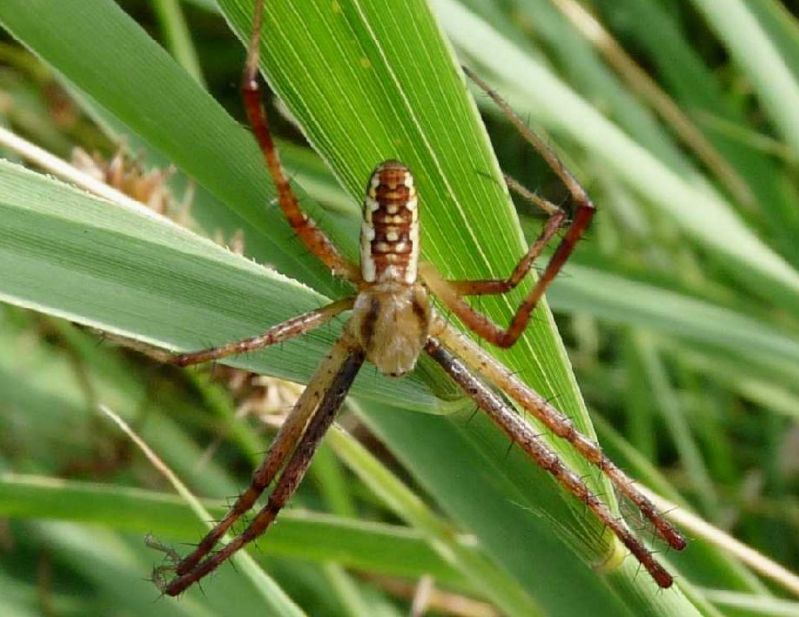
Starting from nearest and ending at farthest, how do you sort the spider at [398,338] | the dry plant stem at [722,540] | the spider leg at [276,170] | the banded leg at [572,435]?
the spider leg at [276,170], the spider at [398,338], the banded leg at [572,435], the dry plant stem at [722,540]

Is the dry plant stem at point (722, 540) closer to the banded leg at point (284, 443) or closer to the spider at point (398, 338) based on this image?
the spider at point (398, 338)

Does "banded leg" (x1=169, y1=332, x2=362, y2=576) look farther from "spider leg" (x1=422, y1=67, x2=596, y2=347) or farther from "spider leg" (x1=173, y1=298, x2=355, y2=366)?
"spider leg" (x1=422, y1=67, x2=596, y2=347)

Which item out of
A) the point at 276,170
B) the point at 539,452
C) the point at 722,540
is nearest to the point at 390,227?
the point at 276,170

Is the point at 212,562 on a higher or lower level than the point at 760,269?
lower

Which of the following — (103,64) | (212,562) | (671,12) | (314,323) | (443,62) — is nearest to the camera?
(443,62)

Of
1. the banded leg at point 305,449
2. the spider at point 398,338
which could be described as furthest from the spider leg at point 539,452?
the banded leg at point 305,449

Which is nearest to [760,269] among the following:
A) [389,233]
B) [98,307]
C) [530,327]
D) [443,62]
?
[530,327]

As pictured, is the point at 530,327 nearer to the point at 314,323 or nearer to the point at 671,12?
the point at 314,323

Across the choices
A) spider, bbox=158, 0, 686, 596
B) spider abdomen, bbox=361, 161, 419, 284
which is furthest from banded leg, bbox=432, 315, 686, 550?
spider abdomen, bbox=361, 161, 419, 284
